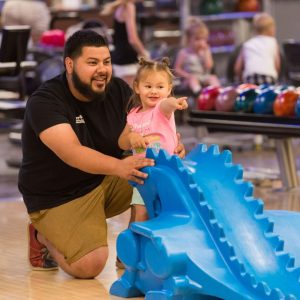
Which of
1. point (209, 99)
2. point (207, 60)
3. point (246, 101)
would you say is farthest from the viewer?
point (207, 60)


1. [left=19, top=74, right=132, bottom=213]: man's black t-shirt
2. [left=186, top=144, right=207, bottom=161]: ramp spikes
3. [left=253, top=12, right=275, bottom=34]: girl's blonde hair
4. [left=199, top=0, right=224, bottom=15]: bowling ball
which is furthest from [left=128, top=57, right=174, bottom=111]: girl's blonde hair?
[left=199, top=0, right=224, bottom=15]: bowling ball

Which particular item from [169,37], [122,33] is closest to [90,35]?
[122,33]

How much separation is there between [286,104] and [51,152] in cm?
285

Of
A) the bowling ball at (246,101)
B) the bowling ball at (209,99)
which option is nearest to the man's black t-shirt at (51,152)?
the bowling ball at (246,101)

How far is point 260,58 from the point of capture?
11.1 metres

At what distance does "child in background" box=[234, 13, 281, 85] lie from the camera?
1108cm

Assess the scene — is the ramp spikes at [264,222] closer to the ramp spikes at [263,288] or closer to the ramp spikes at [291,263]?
the ramp spikes at [291,263]

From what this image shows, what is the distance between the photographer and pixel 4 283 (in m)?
5.43

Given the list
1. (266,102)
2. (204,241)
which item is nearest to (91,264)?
(204,241)

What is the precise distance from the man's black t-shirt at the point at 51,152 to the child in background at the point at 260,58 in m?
5.39

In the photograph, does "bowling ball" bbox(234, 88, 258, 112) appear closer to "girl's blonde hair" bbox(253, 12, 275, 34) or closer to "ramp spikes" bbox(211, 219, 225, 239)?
"girl's blonde hair" bbox(253, 12, 275, 34)

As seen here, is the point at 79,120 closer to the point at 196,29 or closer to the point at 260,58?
the point at 260,58

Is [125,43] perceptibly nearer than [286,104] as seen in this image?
No

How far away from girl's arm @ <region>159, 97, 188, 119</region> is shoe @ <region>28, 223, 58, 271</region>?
40.4 inches
